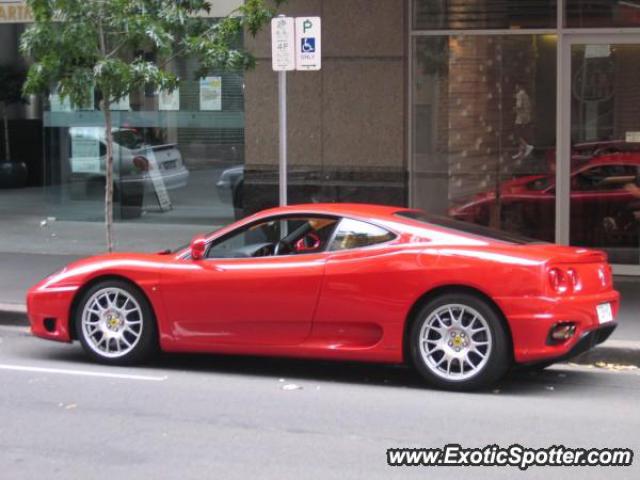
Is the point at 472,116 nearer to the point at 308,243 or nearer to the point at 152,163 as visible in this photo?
the point at 308,243

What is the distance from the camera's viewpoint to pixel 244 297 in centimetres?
831

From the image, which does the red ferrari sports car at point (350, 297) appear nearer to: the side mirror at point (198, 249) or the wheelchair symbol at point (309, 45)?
the side mirror at point (198, 249)

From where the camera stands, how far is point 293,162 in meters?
14.0

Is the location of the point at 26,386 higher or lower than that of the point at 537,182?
lower

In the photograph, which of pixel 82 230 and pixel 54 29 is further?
pixel 82 230

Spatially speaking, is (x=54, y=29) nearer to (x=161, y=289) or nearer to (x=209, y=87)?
(x=161, y=289)

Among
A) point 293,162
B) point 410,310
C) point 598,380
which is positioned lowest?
point 598,380

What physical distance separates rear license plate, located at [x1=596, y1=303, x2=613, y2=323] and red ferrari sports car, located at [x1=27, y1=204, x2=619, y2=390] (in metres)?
0.01

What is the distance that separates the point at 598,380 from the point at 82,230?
11790mm

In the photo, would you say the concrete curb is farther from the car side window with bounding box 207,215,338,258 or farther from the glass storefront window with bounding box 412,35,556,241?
the glass storefront window with bounding box 412,35,556,241

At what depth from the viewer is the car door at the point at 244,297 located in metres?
8.19

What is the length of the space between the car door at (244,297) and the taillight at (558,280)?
1.70 metres

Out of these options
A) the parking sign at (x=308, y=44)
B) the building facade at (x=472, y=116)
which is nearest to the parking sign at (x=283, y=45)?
the parking sign at (x=308, y=44)

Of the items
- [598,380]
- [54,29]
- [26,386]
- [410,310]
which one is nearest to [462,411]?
[410,310]
